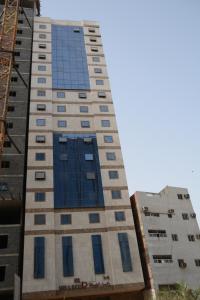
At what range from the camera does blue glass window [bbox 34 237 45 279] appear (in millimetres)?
38500

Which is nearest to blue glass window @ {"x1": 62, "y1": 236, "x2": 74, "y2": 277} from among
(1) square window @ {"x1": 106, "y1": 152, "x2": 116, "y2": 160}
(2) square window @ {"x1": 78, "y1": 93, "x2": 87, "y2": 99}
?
(1) square window @ {"x1": 106, "y1": 152, "x2": 116, "y2": 160}

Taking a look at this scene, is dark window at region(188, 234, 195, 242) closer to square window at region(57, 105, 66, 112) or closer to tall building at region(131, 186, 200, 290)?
tall building at region(131, 186, 200, 290)

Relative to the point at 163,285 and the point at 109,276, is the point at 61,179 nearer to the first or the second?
the point at 109,276

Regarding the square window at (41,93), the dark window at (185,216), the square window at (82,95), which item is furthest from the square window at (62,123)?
the dark window at (185,216)

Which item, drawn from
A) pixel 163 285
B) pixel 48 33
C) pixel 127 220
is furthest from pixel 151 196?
pixel 48 33

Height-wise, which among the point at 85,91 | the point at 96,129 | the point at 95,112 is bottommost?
the point at 96,129

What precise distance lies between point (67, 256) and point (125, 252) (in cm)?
737

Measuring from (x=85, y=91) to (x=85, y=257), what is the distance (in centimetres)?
2922

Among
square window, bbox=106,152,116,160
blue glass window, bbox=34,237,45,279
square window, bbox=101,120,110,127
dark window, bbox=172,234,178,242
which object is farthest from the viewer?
square window, bbox=101,120,110,127

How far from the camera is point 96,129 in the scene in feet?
173

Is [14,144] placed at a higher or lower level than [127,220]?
higher

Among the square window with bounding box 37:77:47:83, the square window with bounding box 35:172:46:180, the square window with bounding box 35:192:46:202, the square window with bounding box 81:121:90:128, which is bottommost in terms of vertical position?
the square window with bounding box 35:192:46:202

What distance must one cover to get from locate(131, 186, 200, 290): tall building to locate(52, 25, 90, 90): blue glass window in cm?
2362

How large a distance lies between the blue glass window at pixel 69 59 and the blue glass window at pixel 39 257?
2767 cm
